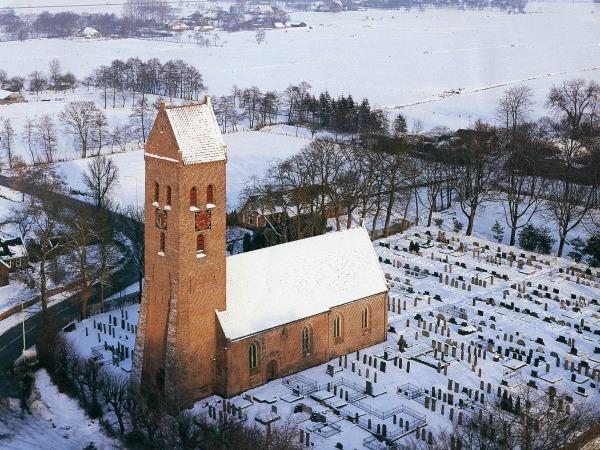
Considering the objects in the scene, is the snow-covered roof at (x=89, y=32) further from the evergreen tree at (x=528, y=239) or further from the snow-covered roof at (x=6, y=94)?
the evergreen tree at (x=528, y=239)

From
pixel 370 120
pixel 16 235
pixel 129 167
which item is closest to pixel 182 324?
pixel 16 235

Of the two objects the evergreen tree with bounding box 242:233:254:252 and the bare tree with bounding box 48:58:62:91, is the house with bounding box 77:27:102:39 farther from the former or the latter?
the evergreen tree with bounding box 242:233:254:252

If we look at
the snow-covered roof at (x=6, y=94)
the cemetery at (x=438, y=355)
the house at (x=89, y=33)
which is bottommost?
the cemetery at (x=438, y=355)

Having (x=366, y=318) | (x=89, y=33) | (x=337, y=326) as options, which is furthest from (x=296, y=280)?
(x=89, y=33)

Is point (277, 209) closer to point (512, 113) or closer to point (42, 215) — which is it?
point (42, 215)

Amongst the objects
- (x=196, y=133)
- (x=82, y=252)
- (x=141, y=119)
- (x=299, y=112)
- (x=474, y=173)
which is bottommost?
(x=82, y=252)

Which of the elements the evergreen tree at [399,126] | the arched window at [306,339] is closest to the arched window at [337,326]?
the arched window at [306,339]

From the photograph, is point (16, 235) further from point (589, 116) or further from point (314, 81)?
point (314, 81)

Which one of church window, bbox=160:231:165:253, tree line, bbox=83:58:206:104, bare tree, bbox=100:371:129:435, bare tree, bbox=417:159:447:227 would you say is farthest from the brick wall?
tree line, bbox=83:58:206:104
